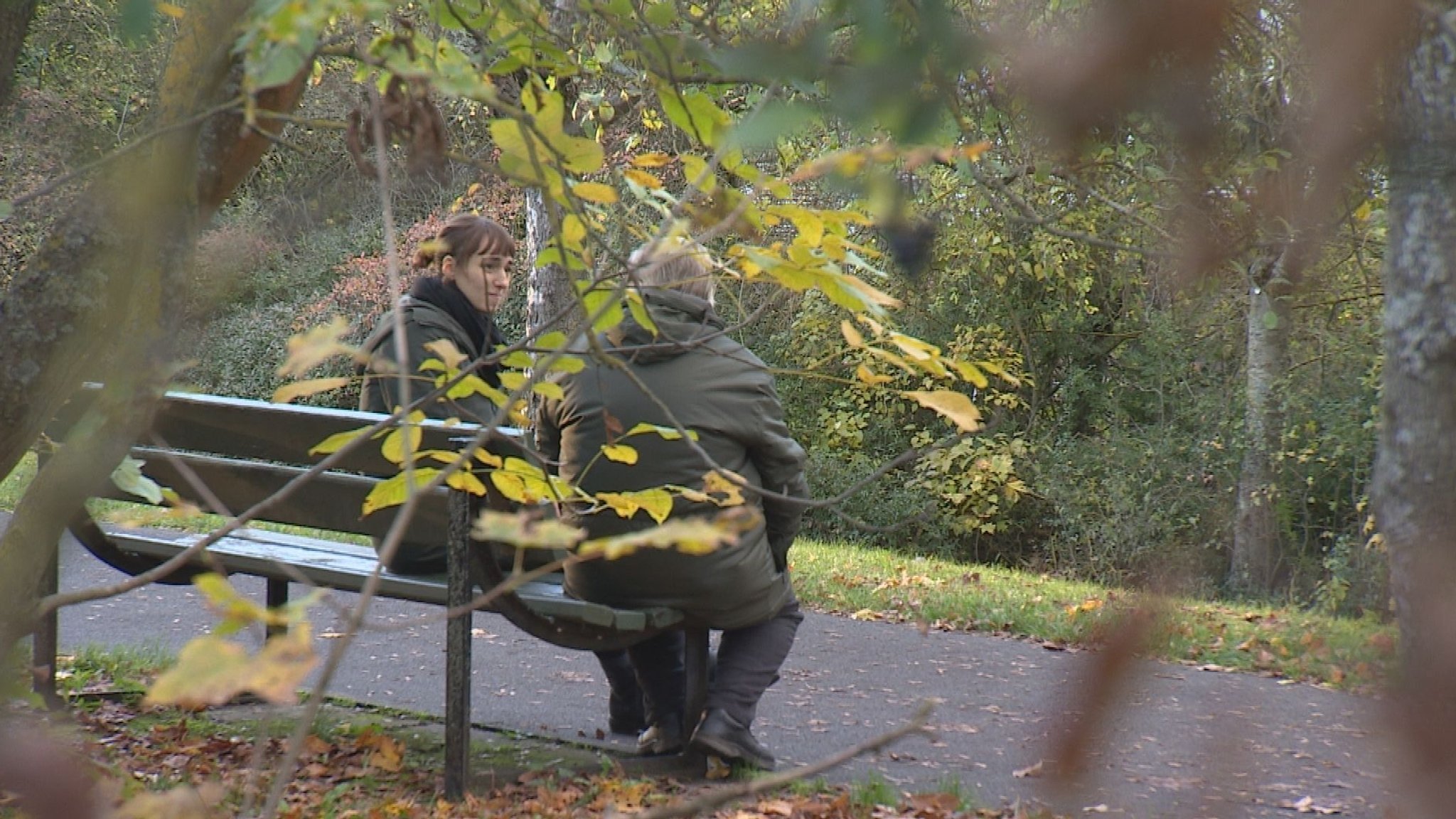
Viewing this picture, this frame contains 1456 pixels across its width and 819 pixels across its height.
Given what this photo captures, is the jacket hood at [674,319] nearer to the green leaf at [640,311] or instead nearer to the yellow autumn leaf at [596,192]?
the green leaf at [640,311]

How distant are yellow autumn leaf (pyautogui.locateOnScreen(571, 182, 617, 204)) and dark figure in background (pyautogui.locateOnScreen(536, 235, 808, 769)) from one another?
185cm

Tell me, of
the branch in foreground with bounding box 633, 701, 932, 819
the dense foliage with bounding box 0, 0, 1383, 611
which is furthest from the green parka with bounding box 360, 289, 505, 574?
the branch in foreground with bounding box 633, 701, 932, 819

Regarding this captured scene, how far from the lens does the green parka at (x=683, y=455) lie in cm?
397

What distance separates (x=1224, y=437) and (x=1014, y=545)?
3.59m

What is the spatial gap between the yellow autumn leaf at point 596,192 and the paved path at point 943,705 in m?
0.69

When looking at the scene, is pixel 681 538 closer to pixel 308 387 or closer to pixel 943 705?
pixel 308 387

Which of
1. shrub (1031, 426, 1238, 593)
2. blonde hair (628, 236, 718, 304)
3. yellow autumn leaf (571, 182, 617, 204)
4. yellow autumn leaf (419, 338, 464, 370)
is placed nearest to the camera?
blonde hair (628, 236, 718, 304)

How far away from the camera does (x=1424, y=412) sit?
665 mm

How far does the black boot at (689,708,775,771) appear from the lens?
4.07 meters

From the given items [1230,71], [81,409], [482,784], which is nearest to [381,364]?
[1230,71]

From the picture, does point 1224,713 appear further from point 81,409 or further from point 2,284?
point 2,284

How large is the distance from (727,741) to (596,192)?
8.16ft

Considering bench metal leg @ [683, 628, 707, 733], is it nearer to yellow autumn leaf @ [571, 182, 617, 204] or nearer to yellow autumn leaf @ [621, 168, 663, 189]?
yellow autumn leaf @ [621, 168, 663, 189]

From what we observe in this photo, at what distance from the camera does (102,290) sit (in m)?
1.93
